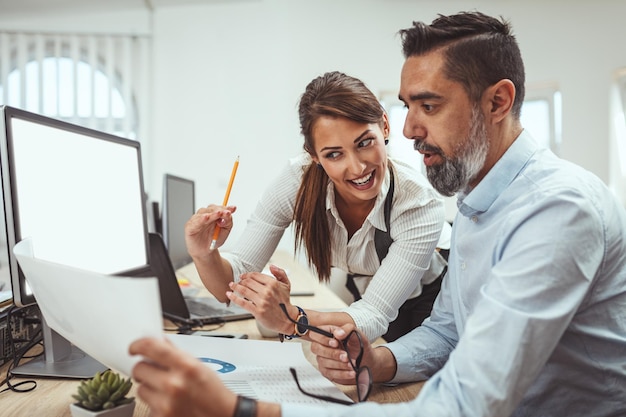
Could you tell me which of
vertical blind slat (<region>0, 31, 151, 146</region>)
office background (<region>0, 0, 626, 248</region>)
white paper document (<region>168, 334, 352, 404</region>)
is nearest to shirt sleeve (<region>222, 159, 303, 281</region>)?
white paper document (<region>168, 334, 352, 404</region>)

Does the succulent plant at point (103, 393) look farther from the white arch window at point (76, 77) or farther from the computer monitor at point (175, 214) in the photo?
the white arch window at point (76, 77)

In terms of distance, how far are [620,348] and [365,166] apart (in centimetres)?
69

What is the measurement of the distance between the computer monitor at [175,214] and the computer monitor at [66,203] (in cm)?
69

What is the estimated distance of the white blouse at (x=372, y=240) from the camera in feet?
4.10

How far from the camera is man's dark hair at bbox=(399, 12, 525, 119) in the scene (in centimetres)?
91

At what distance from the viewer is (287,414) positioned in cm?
64

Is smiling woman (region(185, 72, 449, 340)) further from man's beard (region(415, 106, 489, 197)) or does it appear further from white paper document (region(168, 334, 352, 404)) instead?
man's beard (region(415, 106, 489, 197))

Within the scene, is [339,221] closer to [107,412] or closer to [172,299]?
[172,299]

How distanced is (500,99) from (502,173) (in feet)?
0.45

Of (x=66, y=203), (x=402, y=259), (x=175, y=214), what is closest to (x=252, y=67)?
(x=175, y=214)

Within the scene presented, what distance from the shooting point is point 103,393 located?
0.69 meters

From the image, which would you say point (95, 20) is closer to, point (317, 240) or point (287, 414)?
point (317, 240)

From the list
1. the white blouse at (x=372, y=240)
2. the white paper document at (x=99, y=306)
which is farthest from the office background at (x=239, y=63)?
the white paper document at (x=99, y=306)

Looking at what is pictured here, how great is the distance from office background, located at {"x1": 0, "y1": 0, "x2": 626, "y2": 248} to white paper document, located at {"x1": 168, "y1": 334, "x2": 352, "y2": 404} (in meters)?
3.96
